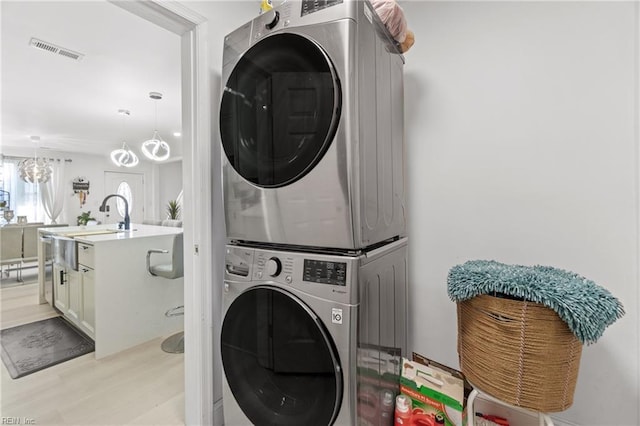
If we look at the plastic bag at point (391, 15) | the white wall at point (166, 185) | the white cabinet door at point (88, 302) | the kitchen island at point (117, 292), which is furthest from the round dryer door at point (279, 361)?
the white wall at point (166, 185)

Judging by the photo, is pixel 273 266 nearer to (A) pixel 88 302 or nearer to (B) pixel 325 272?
(B) pixel 325 272

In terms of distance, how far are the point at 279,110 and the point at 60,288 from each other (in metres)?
3.31

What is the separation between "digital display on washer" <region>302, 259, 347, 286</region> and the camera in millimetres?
883

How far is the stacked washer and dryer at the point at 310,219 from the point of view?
881mm

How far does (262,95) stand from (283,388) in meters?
1.06

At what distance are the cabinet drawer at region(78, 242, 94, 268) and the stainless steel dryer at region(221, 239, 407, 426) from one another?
1842 mm

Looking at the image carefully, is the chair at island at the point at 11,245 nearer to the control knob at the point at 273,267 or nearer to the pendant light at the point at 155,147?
the pendant light at the point at 155,147

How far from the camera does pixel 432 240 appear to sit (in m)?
1.59

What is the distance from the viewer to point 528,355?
86 centimetres

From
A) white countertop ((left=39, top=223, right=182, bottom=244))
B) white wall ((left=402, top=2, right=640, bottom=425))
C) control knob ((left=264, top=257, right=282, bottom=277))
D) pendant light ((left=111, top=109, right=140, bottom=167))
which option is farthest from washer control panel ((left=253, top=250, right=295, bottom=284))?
pendant light ((left=111, top=109, right=140, bottom=167))

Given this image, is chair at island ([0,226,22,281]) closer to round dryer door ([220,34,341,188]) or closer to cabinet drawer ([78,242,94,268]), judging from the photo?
cabinet drawer ([78,242,94,268])

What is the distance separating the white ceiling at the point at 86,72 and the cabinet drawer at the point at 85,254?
5.36ft

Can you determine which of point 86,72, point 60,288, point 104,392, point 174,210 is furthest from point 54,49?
point 174,210

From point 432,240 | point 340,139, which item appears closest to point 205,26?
point 340,139
